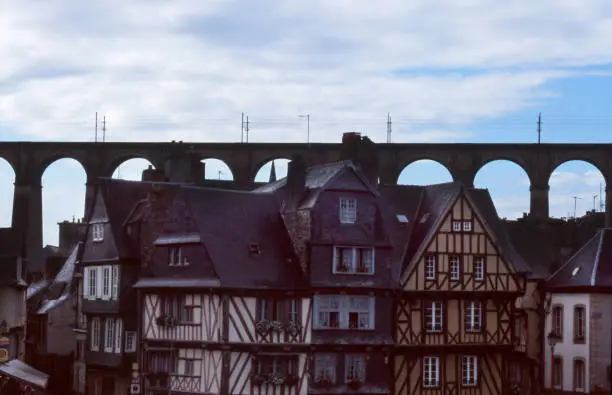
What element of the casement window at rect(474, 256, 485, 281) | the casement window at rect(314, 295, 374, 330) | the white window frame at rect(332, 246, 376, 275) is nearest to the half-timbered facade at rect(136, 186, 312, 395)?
the casement window at rect(314, 295, 374, 330)

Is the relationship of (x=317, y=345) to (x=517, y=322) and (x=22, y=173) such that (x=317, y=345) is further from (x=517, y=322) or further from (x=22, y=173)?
(x=22, y=173)

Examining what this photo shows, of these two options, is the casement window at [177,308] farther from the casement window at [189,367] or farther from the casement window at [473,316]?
the casement window at [473,316]

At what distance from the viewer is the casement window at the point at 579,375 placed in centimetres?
5534

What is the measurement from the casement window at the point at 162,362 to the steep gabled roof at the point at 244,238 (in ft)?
13.3

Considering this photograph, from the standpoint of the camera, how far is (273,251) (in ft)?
160

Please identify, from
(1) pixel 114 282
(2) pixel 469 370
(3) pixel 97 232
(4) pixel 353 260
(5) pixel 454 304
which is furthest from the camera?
(3) pixel 97 232

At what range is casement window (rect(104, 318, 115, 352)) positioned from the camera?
52.6 metres

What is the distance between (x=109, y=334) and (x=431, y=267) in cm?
1248

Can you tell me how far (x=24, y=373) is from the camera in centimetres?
5475

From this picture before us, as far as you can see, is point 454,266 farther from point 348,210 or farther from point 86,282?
point 86,282

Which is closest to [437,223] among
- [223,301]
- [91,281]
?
[223,301]

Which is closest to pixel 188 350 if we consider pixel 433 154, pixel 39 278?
pixel 39 278

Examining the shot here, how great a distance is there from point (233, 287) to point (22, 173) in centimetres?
5132

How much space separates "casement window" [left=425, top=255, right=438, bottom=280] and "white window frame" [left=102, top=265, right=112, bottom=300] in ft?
39.1
